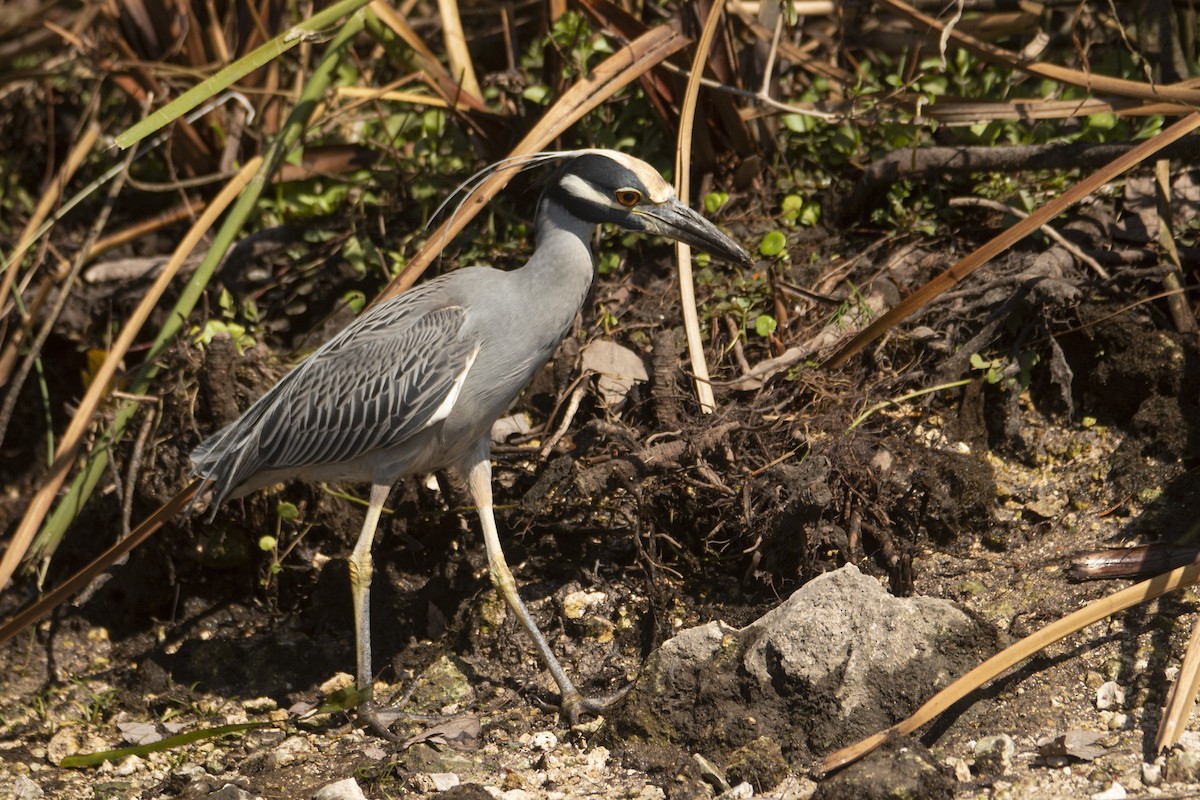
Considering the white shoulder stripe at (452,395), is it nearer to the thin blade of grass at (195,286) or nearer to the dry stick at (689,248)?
the dry stick at (689,248)

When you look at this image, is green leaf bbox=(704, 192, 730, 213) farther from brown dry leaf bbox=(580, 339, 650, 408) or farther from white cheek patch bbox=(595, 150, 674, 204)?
white cheek patch bbox=(595, 150, 674, 204)

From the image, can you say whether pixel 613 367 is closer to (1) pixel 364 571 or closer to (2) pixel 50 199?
(1) pixel 364 571

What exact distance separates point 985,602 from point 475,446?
173 centimetres

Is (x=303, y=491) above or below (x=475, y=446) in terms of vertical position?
below

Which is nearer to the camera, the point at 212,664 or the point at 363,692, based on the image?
the point at 363,692

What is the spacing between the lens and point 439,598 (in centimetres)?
447

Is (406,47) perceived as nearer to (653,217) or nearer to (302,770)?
(653,217)

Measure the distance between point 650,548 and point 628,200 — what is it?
1.16 m

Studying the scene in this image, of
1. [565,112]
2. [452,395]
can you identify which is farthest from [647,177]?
[452,395]

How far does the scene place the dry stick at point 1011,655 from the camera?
3037mm

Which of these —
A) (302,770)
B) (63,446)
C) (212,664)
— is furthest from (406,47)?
(302,770)

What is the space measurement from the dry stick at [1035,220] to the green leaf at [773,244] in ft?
3.26

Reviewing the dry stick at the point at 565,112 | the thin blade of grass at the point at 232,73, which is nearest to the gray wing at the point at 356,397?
the dry stick at the point at 565,112

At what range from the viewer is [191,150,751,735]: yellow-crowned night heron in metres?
4.03
